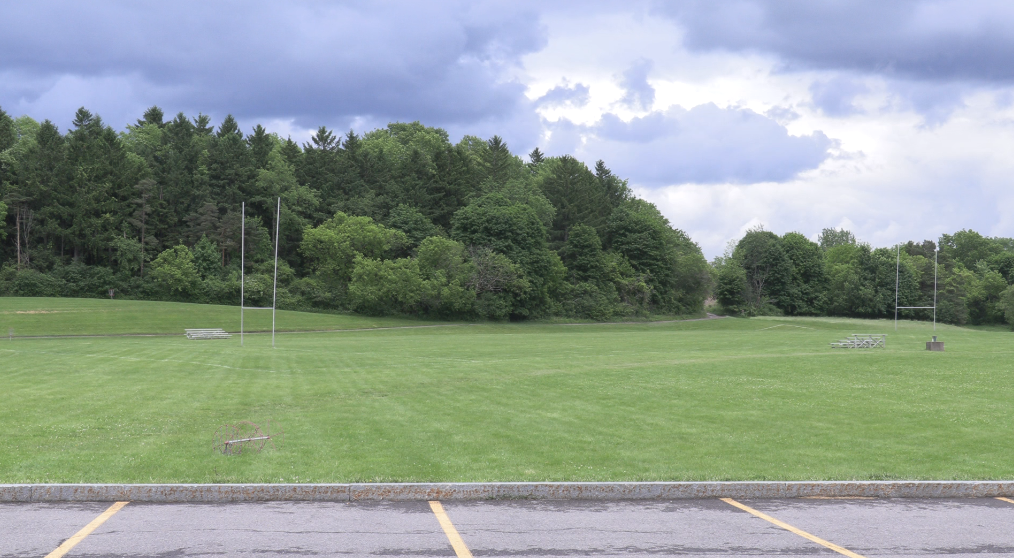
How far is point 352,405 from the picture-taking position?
17547 millimetres

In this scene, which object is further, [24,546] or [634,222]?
[634,222]

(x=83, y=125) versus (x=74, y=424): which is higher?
(x=83, y=125)

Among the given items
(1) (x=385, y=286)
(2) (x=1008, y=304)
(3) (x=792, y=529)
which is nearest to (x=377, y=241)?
(1) (x=385, y=286)

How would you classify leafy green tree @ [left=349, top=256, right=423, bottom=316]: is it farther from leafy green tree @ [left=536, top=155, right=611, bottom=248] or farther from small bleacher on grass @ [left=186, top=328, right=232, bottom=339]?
leafy green tree @ [left=536, top=155, right=611, bottom=248]

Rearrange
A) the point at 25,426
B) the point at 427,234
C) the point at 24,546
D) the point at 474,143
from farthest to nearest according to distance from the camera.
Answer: the point at 474,143
the point at 427,234
the point at 25,426
the point at 24,546

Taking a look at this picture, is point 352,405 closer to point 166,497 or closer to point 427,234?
point 166,497

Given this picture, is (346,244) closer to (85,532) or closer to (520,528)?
(85,532)

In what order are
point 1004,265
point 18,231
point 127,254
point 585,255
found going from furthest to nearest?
1. point 1004,265
2. point 585,255
3. point 127,254
4. point 18,231

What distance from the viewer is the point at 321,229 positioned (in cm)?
8425

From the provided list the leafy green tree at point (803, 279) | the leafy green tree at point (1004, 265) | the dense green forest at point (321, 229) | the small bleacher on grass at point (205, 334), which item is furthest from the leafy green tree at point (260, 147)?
the leafy green tree at point (1004, 265)

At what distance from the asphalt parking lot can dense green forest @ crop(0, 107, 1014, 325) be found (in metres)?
64.9

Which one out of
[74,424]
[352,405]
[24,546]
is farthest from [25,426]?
[24,546]

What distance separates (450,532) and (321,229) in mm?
79715

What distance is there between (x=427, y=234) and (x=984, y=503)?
83.5 meters
